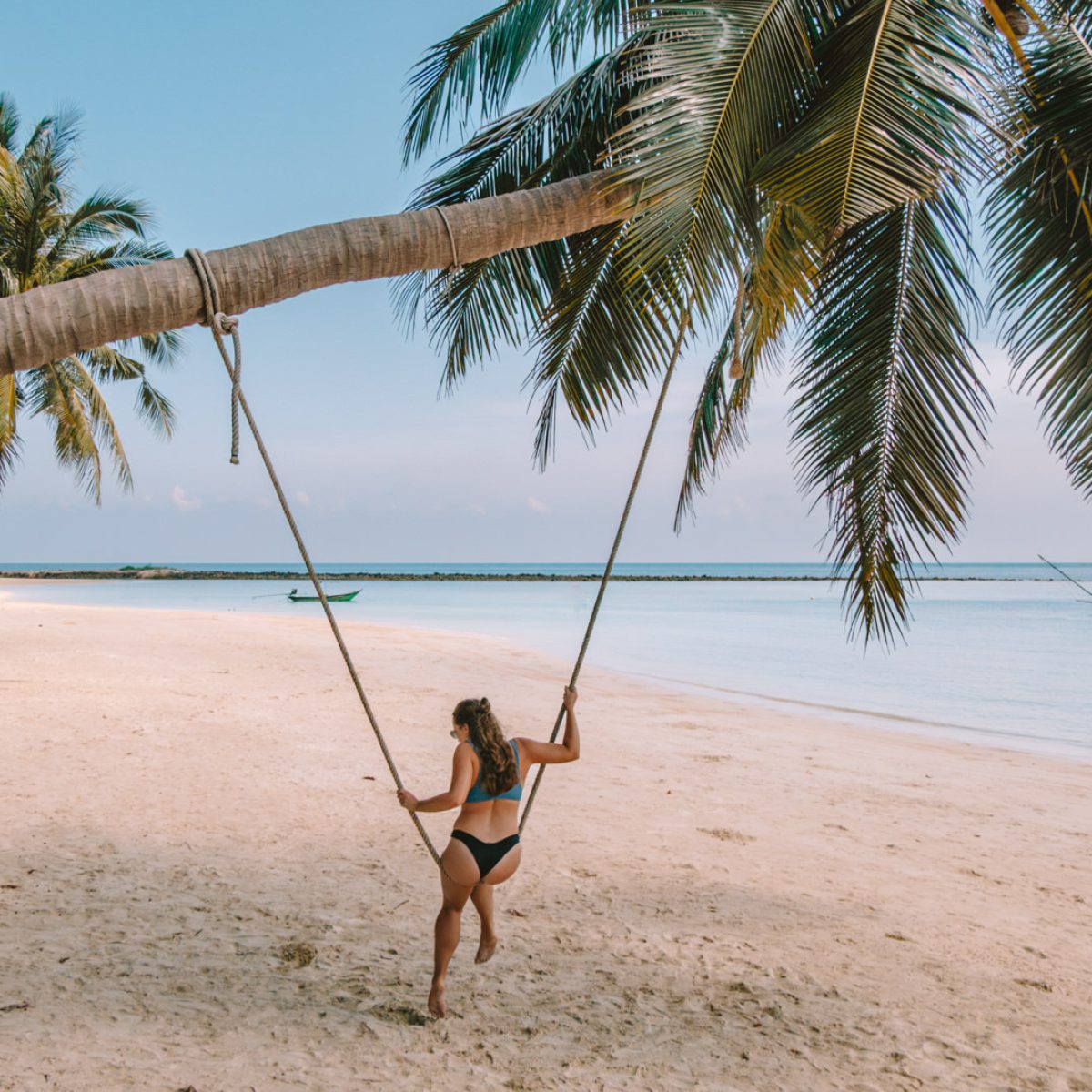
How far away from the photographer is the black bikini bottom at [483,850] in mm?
2527

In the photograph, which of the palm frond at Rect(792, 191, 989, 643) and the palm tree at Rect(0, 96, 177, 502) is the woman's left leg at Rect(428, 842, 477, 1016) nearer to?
the palm frond at Rect(792, 191, 989, 643)

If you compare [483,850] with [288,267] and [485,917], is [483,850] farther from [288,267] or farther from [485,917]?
[288,267]

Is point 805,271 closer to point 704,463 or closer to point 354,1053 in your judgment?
point 704,463

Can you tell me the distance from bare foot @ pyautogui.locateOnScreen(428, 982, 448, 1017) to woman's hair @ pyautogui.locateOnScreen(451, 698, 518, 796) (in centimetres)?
64

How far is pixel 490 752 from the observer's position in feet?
8.32

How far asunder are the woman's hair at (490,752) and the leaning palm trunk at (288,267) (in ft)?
4.50

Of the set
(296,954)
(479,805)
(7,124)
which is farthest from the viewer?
(7,124)

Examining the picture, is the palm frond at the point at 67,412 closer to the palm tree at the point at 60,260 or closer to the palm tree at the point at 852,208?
the palm tree at the point at 60,260

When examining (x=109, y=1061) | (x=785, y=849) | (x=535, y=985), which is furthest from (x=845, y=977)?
(x=109, y=1061)

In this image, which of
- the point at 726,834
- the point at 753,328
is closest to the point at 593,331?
the point at 753,328

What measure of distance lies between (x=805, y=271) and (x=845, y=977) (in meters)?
2.81

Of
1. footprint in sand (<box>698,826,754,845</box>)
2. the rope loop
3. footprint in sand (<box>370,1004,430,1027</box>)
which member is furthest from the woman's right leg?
footprint in sand (<box>698,826,754,845</box>)

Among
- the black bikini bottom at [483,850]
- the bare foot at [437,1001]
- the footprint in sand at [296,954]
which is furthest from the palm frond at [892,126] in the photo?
the footprint in sand at [296,954]

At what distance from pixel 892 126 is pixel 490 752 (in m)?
2.64
